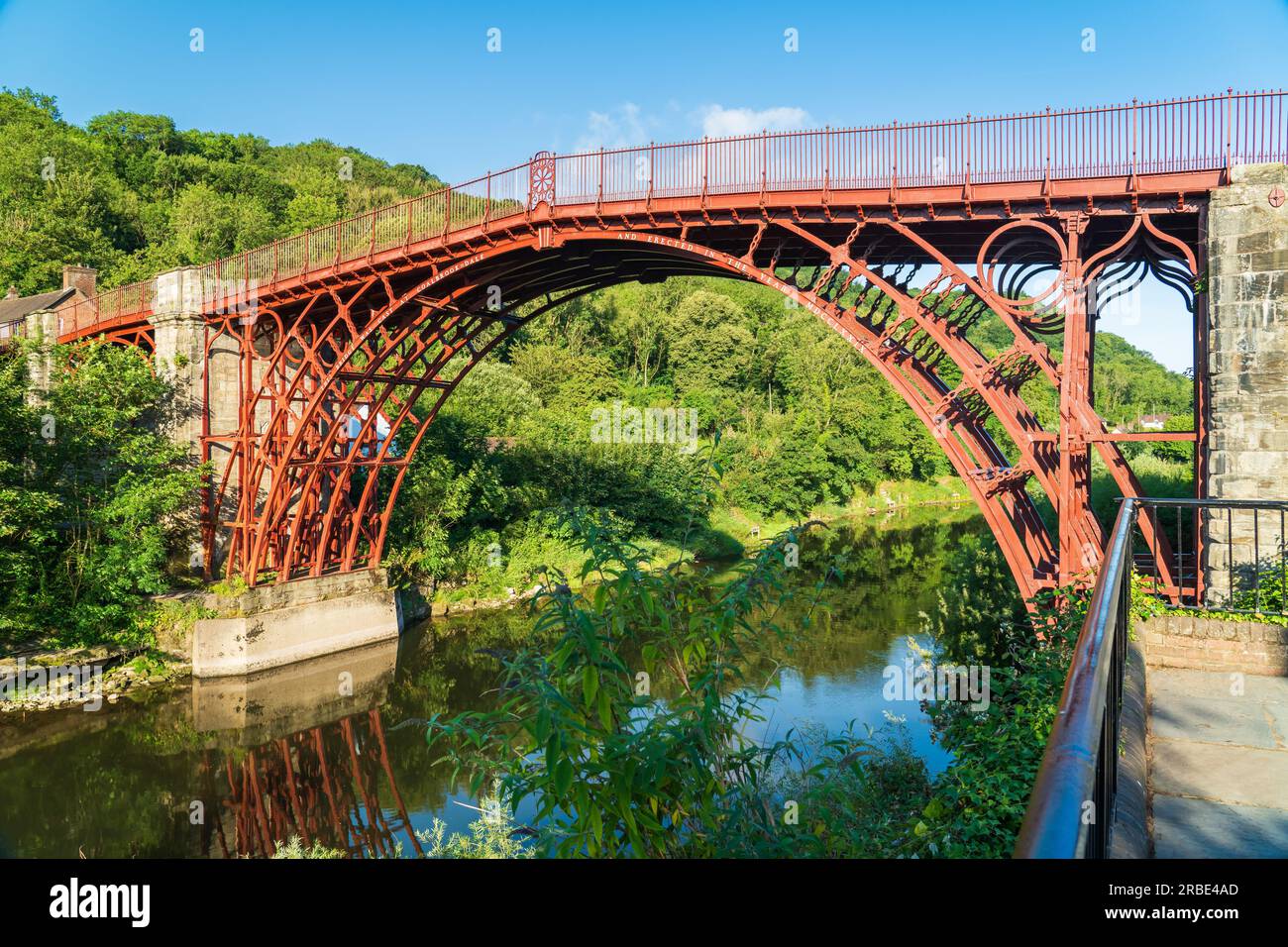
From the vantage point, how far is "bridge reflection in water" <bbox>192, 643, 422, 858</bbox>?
41.3 feet

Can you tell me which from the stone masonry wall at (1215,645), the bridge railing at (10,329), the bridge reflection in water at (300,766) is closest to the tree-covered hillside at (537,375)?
the bridge reflection in water at (300,766)

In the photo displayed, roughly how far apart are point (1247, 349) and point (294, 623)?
19.2 metres

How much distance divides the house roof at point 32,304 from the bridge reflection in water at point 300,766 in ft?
54.4

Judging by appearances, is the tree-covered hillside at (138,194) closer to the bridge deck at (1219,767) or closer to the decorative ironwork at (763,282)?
the decorative ironwork at (763,282)

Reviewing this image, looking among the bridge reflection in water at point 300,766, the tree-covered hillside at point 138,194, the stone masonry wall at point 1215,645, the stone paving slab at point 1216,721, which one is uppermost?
the tree-covered hillside at point 138,194

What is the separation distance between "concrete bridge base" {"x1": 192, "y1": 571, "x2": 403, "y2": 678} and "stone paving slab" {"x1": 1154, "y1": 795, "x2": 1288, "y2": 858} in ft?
63.5

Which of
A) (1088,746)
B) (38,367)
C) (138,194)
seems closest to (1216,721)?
(1088,746)

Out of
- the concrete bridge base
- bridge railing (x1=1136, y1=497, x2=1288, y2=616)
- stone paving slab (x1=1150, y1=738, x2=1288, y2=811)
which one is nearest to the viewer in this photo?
stone paving slab (x1=1150, y1=738, x2=1288, y2=811)

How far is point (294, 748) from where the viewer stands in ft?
51.2

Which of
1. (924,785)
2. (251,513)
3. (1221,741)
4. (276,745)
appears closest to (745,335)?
(251,513)

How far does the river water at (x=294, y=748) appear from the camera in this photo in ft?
41.4

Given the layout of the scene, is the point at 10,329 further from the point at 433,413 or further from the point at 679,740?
the point at 679,740

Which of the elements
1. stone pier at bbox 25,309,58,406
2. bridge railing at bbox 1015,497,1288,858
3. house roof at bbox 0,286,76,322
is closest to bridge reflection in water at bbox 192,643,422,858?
Answer: stone pier at bbox 25,309,58,406

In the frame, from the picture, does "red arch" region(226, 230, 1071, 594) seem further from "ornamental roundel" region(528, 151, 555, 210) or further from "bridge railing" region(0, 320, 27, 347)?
"bridge railing" region(0, 320, 27, 347)
